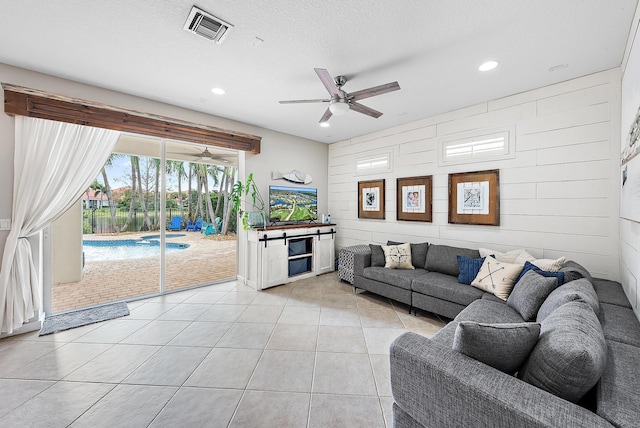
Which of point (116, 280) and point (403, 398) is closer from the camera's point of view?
point (403, 398)

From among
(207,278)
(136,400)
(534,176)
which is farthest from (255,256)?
(534,176)

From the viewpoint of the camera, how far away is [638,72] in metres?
1.69

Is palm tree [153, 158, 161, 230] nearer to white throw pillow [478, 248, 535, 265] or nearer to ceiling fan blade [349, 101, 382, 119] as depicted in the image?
ceiling fan blade [349, 101, 382, 119]

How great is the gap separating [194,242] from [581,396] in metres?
5.46

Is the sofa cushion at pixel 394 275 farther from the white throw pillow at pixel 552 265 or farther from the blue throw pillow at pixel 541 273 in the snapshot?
the white throw pillow at pixel 552 265

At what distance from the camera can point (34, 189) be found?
8.82ft

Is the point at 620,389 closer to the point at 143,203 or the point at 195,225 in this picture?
the point at 143,203

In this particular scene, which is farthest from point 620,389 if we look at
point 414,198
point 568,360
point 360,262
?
point 414,198

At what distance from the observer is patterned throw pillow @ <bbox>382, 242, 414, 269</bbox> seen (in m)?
3.67

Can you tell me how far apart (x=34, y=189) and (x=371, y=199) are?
4598 mm

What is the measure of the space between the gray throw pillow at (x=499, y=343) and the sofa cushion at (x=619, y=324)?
65 cm

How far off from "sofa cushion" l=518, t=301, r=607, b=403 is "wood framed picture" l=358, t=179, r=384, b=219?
3473 mm

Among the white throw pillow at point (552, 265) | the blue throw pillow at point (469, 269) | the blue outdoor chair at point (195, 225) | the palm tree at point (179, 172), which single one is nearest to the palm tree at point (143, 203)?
the palm tree at point (179, 172)

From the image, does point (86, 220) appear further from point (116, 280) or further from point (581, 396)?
point (581, 396)
